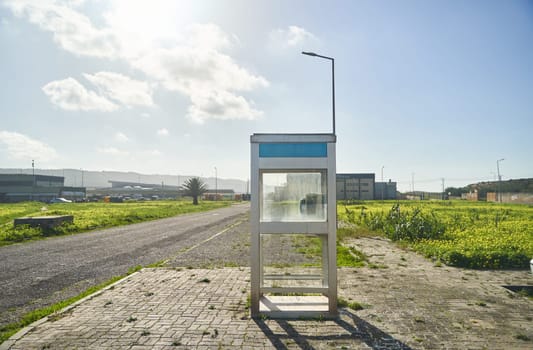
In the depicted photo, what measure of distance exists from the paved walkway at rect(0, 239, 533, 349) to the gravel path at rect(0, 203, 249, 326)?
46.0 inches

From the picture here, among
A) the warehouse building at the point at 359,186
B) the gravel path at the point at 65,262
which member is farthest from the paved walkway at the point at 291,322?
the warehouse building at the point at 359,186

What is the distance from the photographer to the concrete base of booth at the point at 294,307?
204 inches

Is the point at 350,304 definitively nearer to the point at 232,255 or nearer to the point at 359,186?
the point at 232,255

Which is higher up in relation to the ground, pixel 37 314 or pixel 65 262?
pixel 37 314

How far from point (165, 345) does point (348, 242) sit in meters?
10.8

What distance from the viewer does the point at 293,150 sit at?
5371 mm

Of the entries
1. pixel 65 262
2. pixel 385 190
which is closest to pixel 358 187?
pixel 385 190

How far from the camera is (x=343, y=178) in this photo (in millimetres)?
82688

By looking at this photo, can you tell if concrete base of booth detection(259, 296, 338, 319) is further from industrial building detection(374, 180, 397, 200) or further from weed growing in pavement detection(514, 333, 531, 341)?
industrial building detection(374, 180, 397, 200)

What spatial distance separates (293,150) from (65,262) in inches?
329

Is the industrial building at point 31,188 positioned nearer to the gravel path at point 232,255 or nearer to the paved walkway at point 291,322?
the gravel path at point 232,255

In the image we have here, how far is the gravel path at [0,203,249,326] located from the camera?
255 inches

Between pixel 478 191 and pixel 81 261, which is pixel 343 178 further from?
pixel 81 261

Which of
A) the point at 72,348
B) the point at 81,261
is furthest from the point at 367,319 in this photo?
the point at 81,261
